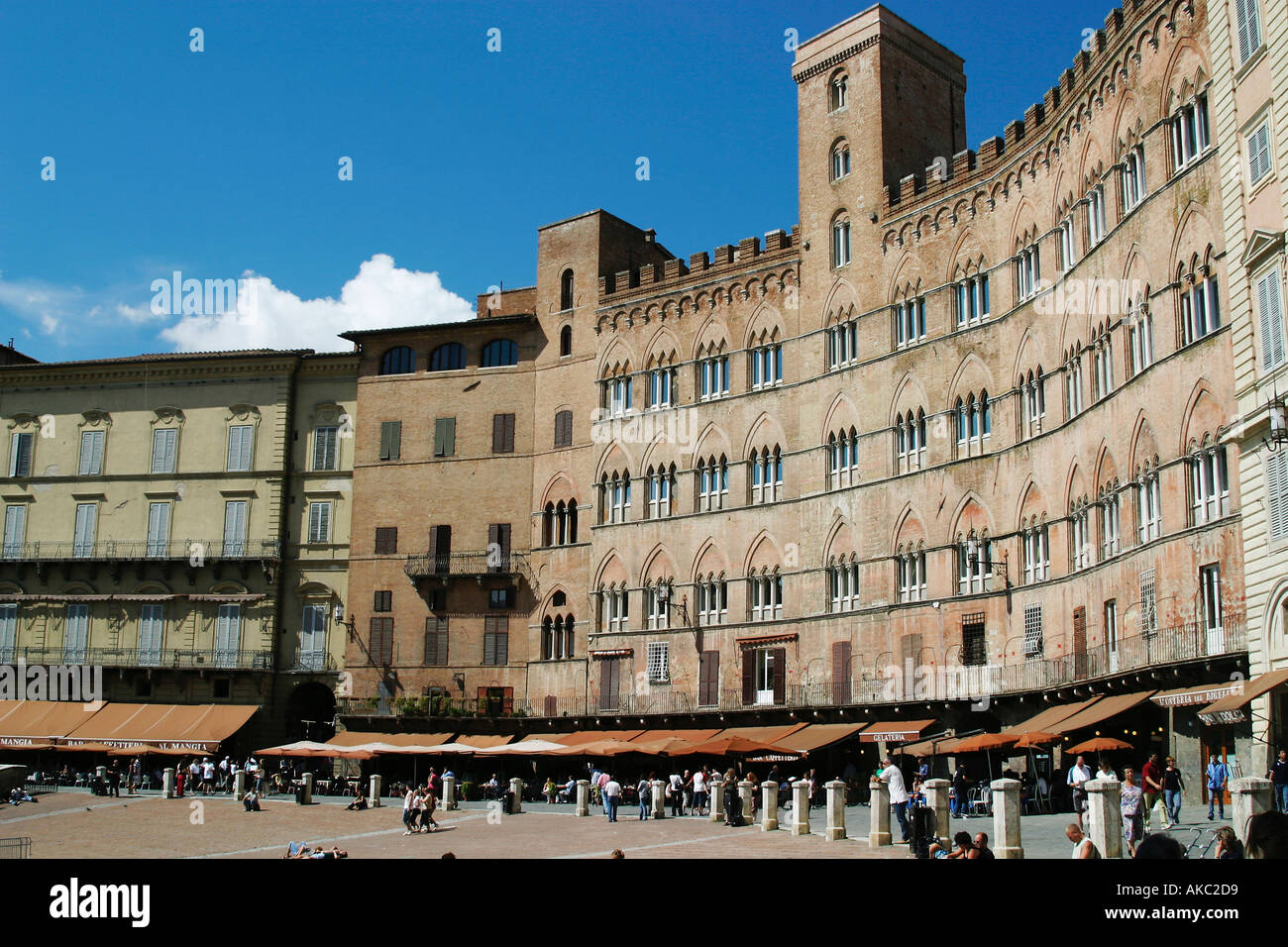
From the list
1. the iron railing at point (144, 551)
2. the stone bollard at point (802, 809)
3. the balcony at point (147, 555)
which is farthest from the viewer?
the iron railing at point (144, 551)

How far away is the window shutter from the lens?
4522 cm

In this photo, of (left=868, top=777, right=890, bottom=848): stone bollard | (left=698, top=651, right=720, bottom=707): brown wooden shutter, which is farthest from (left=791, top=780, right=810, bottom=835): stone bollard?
(left=698, top=651, right=720, bottom=707): brown wooden shutter

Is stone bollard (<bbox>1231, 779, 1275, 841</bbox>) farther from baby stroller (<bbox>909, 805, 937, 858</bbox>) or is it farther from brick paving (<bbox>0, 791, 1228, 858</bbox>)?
baby stroller (<bbox>909, 805, 937, 858</bbox>)

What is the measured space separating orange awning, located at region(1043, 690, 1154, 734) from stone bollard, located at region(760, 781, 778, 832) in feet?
22.5

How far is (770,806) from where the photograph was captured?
93.8ft

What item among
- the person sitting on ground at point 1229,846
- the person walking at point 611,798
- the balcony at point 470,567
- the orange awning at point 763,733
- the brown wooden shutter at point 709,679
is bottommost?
the person walking at point 611,798

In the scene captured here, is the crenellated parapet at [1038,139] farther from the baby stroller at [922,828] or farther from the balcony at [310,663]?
the balcony at [310,663]

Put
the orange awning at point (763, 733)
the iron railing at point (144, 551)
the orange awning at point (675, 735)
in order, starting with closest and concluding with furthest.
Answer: the orange awning at point (763, 733), the orange awning at point (675, 735), the iron railing at point (144, 551)

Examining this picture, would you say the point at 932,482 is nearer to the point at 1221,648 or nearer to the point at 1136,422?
the point at 1136,422

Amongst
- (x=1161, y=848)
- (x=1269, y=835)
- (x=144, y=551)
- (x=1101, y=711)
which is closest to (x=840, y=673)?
(x=1101, y=711)

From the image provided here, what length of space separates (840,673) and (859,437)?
7829 millimetres

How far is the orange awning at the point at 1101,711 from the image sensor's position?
96.1 ft

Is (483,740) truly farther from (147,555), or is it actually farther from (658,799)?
(147,555)

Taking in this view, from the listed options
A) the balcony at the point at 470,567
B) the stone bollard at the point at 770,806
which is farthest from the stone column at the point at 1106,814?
the balcony at the point at 470,567
